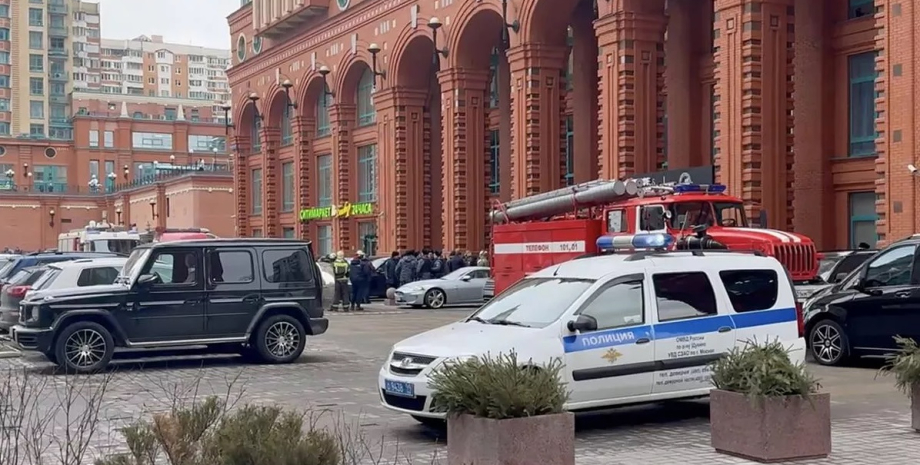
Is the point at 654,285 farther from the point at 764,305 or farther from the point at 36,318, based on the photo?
the point at 36,318

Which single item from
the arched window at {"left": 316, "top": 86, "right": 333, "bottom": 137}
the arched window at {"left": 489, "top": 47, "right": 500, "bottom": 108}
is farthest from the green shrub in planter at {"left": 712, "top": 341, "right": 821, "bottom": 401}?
the arched window at {"left": 316, "top": 86, "right": 333, "bottom": 137}

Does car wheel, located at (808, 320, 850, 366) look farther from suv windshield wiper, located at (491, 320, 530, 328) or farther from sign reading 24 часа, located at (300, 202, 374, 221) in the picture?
sign reading 24 часа, located at (300, 202, 374, 221)

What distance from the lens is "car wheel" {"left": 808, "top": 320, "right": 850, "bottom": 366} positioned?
623 inches

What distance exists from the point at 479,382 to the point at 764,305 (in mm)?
4313

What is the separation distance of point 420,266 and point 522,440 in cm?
2887

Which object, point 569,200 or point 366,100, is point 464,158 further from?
point 569,200

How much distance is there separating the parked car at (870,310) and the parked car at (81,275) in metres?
11.1

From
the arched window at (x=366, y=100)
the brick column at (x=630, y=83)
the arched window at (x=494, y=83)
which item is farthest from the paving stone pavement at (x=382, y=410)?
the arched window at (x=366, y=100)

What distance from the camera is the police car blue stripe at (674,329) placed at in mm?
10297

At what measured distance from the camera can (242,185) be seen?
213 ft

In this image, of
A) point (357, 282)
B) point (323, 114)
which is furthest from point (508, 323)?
point (323, 114)

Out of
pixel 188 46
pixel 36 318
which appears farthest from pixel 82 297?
pixel 188 46

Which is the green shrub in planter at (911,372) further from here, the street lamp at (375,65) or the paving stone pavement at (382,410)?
the street lamp at (375,65)

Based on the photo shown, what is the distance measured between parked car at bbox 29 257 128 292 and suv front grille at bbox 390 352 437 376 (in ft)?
30.1
